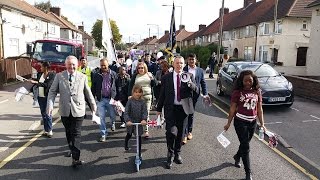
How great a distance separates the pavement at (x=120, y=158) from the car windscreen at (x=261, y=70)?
14.6 feet

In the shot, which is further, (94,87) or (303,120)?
(303,120)

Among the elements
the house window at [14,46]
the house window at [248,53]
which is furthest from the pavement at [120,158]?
the house window at [248,53]

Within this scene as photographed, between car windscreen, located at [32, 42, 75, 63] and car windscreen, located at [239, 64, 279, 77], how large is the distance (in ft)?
26.9

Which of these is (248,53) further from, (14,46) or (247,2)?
(14,46)

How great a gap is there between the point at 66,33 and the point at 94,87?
4292cm

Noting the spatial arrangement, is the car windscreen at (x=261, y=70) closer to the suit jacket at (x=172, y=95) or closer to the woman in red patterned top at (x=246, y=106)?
the suit jacket at (x=172, y=95)

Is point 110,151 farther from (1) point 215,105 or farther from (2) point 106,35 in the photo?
(1) point 215,105

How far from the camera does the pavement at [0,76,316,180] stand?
543cm

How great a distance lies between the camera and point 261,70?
12.5m

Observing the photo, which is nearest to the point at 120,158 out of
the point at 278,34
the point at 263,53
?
the point at 278,34

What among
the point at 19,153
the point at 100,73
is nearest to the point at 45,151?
the point at 19,153

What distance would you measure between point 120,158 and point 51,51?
1087 cm

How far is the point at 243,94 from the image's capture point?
5203 mm

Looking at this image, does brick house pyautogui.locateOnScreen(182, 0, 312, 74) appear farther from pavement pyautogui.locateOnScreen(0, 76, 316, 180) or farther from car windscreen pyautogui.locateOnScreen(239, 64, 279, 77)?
pavement pyautogui.locateOnScreen(0, 76, 316, 180)
